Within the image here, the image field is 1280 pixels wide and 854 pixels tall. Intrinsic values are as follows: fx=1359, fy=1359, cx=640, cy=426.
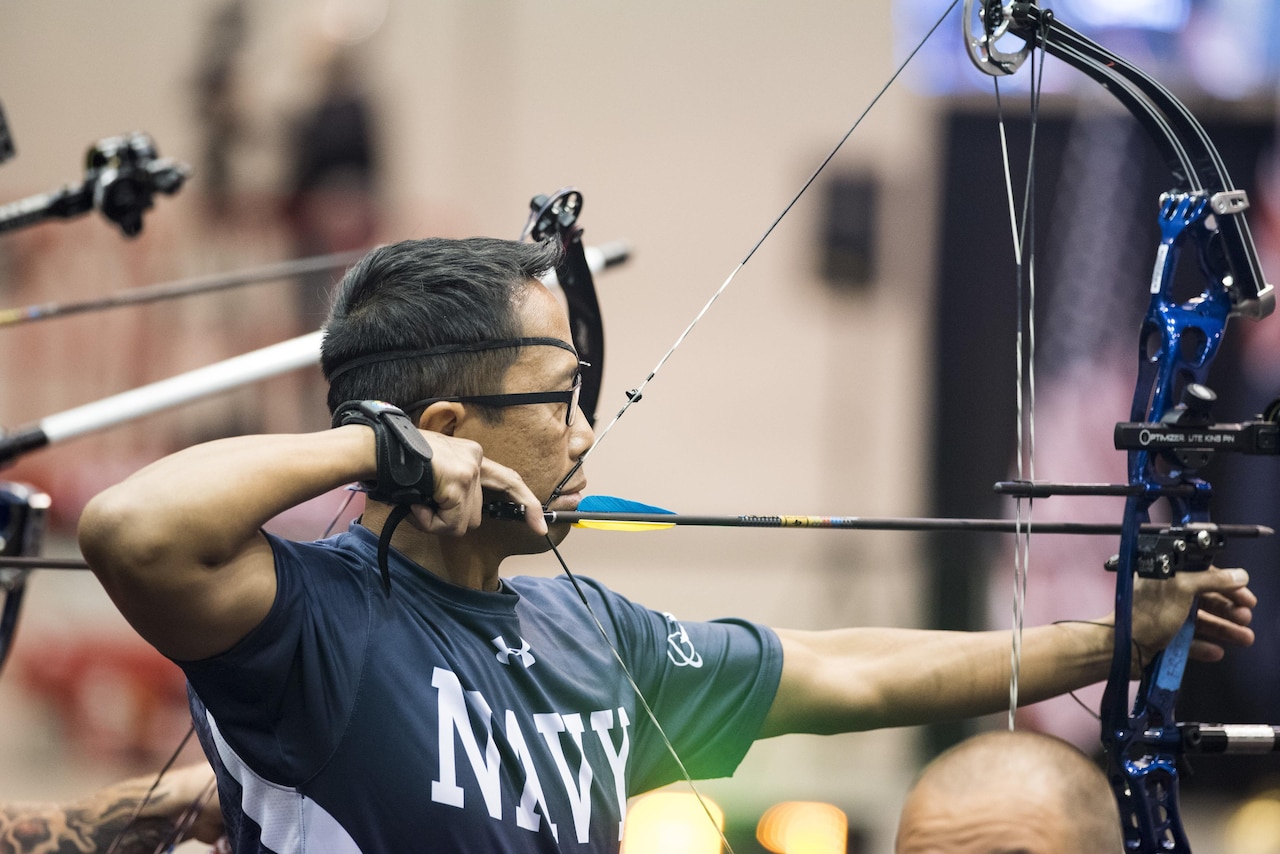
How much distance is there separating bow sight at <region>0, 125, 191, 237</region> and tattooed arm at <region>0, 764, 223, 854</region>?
53.0 inches

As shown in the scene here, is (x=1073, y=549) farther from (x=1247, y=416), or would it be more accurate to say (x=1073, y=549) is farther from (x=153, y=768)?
(x=153, y=768)

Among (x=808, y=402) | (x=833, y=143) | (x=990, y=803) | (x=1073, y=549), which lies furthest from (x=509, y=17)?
(x=990, y=803)

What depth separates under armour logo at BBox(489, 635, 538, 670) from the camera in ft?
5.37

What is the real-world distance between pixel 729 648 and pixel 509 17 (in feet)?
13.0

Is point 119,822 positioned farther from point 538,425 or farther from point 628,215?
point 628,215

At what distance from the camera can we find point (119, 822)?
6.57 feet

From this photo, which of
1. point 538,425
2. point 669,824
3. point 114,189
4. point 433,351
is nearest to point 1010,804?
point 538,425

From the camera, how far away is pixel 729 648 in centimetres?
192

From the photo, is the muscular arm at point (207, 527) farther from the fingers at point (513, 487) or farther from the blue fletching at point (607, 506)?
the blue fletching at point (607, 506)

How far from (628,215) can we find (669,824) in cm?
235

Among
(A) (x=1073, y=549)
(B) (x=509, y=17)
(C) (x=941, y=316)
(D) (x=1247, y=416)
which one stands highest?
(B) (x=509, y=17)

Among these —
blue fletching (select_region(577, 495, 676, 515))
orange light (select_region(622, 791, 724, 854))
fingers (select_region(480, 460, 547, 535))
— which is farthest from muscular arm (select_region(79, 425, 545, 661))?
orange light (select_region(622, 791, 724, 854))

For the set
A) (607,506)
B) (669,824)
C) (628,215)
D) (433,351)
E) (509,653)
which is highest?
(628,215)

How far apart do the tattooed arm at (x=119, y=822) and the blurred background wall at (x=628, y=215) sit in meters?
3.10
